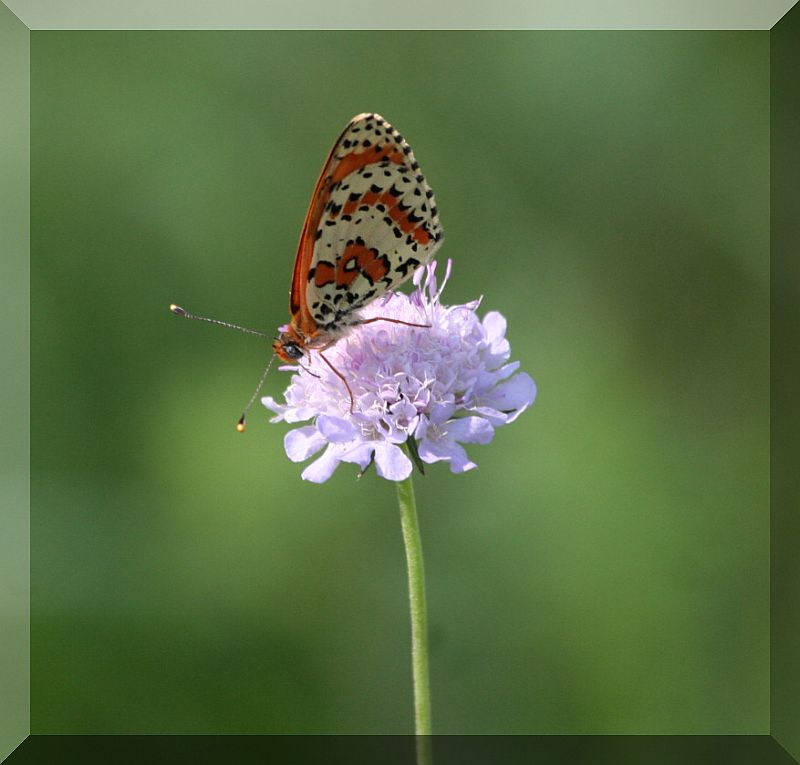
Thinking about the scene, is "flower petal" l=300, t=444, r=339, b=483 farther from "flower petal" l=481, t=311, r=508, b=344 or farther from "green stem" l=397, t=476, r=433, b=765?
"flower petal" l=481, t=311, r=508, b=344

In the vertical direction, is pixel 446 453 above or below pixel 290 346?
below

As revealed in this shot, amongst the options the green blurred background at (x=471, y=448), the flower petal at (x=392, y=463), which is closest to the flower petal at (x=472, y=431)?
the flower petal at (x=392, y=463)

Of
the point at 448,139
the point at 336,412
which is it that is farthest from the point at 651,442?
the point at 336,412

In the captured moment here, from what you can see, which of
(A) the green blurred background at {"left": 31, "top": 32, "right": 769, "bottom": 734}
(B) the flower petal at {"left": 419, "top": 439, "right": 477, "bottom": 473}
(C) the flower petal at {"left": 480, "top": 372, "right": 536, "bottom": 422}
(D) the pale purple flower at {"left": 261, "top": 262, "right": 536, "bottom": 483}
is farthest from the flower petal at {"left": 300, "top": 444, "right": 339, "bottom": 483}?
(A) the green blurred background at {"left": 31, "top": 32, "right": 769, "bottom": 734}

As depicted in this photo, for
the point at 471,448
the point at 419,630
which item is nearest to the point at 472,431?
the point at 419,630

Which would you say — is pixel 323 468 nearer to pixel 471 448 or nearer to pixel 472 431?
pixel 472 431

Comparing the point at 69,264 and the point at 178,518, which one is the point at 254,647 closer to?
the point at 178,518
